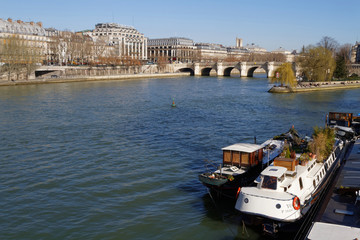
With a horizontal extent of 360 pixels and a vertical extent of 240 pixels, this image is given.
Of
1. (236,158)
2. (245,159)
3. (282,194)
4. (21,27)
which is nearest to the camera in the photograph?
(282,194)

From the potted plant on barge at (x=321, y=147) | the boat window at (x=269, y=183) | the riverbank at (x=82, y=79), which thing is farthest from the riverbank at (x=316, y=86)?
the boat window at (x=269, y=183)

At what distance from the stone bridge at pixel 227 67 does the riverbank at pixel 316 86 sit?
2929 centimetres

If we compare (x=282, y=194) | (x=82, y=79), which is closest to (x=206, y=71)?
(x=82, y=79)

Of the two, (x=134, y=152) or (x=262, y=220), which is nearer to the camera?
(x=262, y=220)

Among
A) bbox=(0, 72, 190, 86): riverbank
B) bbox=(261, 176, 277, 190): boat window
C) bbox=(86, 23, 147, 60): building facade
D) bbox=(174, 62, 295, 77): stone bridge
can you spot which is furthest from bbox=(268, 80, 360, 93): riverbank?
bbox=(86, 23, 147, 60): building facade

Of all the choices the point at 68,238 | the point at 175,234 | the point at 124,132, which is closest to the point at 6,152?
the point at 124,132

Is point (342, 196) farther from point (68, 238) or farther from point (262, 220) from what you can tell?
point (68, 238)

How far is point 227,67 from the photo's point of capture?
118 metres

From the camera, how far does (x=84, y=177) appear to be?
18.9m

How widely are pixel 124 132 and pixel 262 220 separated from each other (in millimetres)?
18512

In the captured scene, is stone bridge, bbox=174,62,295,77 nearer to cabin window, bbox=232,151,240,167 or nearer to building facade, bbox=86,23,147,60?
building facade, bbox=86,23,147,60

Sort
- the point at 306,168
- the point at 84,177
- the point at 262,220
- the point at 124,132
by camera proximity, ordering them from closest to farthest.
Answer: the point at 262,220 → the point at 306,168 → the point at 84,177 → the point at 124,132

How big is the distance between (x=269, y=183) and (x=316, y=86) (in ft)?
192

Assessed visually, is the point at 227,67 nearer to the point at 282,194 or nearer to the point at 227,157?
the point at 227,157
